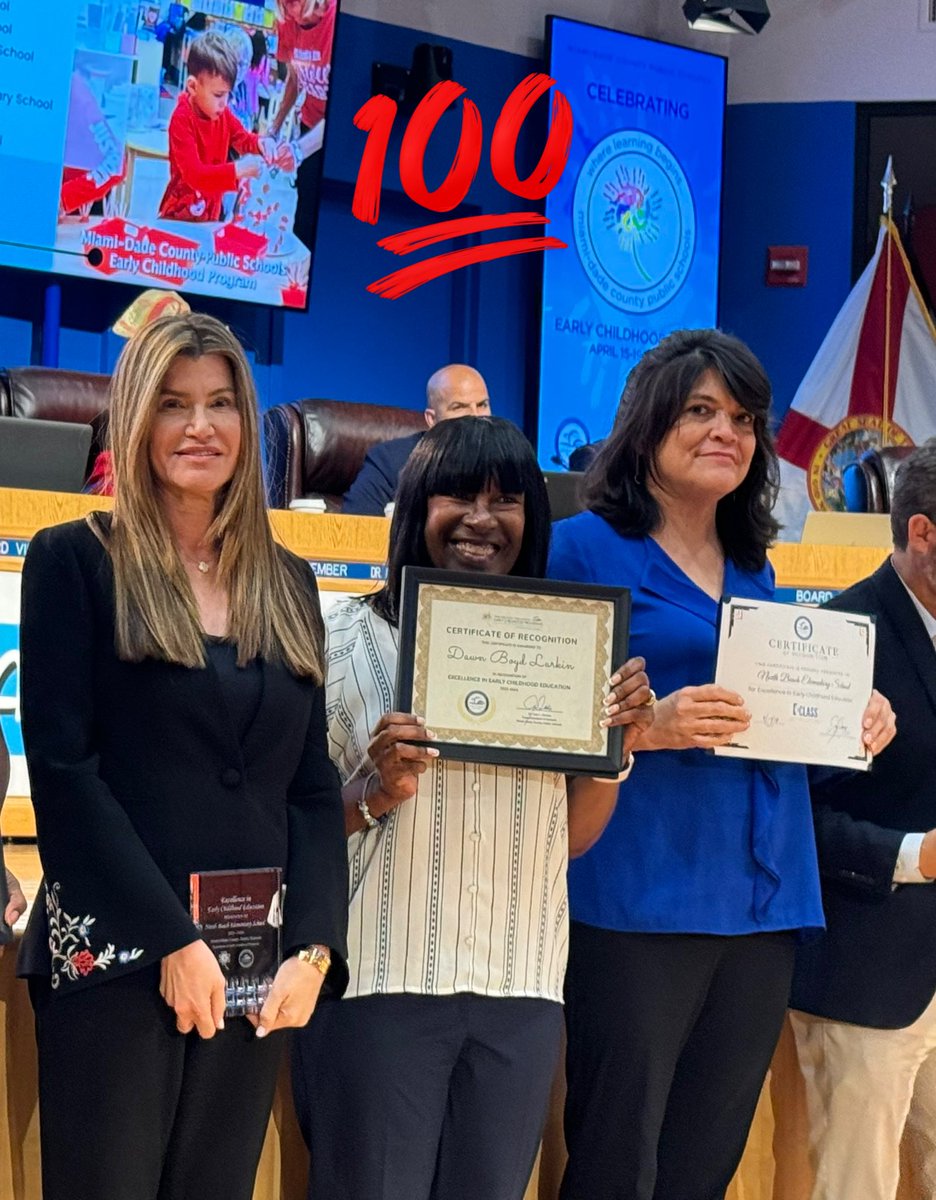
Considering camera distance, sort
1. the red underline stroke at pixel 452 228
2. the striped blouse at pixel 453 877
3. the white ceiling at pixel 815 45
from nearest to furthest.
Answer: the striped blouse at pixel 453 877
the red underline stroke at pixel 452 228
the white ceiling at pixel 815 45

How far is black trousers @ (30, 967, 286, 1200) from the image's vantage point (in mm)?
1696

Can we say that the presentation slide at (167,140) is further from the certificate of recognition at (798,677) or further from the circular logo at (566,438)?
the certificate of recognition at (798,677)

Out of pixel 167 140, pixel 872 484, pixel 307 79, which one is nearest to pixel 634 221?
pixel 307 79

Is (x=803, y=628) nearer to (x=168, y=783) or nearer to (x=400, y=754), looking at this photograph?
(x=400, y=754)

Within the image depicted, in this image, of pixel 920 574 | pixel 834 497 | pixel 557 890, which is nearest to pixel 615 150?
pixel 834 497

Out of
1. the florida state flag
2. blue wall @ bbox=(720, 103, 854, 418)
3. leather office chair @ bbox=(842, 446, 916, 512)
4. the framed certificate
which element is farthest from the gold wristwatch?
blue wall @ bbox=(720, 103, 854, 418)

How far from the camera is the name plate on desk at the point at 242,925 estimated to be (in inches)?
69.5

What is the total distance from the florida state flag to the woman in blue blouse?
596 cm

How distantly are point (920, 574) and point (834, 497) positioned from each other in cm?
579

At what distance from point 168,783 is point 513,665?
0.48 metres

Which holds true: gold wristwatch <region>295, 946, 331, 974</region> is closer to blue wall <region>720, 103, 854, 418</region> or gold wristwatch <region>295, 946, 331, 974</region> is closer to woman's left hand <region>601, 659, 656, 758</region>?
woman's left hand <region>601, 659, 656, 758</region>

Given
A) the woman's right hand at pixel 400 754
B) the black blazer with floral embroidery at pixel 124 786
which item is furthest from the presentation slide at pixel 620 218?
the black blazer with floral embroidery at pixel 124 786

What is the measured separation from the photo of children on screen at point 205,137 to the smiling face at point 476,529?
4798 millimetres

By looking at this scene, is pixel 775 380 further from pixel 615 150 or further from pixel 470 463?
pixel 470 463
